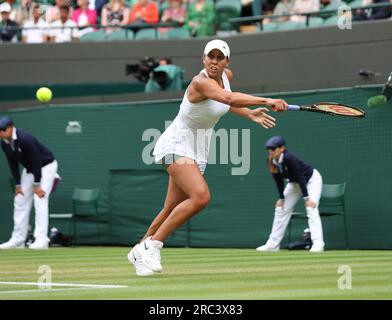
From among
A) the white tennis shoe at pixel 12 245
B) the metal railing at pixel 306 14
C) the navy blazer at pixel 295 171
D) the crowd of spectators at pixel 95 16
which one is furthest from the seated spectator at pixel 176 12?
the navy blazer at pixel 295 171

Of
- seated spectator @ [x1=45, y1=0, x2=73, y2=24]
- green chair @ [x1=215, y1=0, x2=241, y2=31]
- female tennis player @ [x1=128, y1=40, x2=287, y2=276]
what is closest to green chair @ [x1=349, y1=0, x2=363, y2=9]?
green chair @ [x1=215, y1=0, x2=241, y2=31]

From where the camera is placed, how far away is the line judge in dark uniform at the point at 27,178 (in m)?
17.4

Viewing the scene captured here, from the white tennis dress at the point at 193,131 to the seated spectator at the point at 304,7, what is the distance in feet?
34.3

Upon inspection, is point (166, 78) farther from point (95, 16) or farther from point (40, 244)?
point (40, 244)

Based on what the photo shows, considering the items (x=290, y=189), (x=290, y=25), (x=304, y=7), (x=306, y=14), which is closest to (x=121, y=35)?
(x=290, y=25)

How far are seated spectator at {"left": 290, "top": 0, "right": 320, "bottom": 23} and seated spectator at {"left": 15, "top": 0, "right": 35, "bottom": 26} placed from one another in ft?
22.0

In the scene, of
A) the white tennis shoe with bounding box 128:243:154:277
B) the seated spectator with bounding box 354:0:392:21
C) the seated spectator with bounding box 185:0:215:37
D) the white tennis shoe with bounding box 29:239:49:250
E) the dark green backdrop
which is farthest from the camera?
the seated spectator with bounding box 185:0:215:37

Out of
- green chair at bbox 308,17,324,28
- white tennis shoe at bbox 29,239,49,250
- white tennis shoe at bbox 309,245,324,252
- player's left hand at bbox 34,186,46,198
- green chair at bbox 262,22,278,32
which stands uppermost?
green chair at bbox 308,17,324,28

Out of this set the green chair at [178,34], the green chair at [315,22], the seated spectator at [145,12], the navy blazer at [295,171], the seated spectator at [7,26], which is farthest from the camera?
the seated spectator at [7,26]

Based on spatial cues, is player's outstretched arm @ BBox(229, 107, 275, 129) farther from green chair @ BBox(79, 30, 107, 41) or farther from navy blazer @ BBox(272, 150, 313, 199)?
green chair @ BBox(79, 30, 107, 41)

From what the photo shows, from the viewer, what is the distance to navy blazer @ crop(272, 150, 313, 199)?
1622 cm

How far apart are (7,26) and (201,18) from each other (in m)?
4.85

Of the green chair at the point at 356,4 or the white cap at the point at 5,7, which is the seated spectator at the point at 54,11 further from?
the green chair at the point at 356,4

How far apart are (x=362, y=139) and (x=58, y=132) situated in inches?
249
